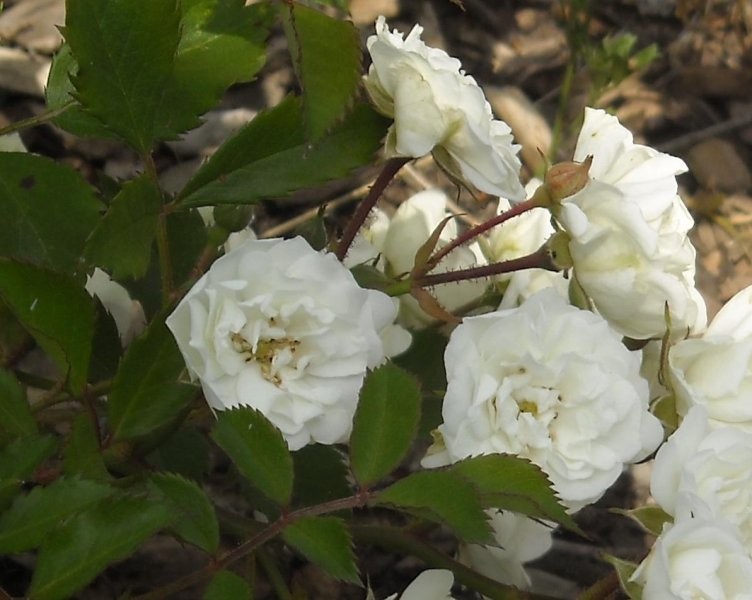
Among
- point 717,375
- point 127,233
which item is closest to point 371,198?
point 127,233

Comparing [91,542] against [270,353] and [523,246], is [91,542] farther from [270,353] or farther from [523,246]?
[523,246]

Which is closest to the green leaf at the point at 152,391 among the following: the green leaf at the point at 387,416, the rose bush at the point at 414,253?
the green leaf at the point at 387,416

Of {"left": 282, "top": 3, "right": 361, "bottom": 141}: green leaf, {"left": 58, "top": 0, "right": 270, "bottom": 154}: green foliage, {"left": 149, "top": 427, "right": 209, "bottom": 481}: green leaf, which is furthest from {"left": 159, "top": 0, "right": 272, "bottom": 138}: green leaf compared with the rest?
{"left": 149, "top": 427, "right": 209, "bottom": 481}: green leaf

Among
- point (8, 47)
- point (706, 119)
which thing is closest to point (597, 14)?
point (706, 119)

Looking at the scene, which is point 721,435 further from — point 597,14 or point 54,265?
point 597,14

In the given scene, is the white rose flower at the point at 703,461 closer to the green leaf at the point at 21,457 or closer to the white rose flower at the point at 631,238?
the white rose flower at the point at 631,238

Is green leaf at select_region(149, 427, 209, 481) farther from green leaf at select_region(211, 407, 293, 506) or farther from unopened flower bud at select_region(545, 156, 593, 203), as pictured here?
unopened flower bud at select_region(545, 156, 593, 203)

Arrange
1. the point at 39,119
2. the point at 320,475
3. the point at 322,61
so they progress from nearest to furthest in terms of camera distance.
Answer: the point at 322,61 → the point at 39,119 → the point at 320,475
